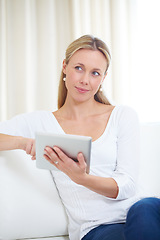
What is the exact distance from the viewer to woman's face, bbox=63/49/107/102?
131cm

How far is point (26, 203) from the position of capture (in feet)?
4.23

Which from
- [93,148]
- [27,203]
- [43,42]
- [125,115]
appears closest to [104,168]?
[93,148]

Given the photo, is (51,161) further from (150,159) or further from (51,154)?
(150,159)

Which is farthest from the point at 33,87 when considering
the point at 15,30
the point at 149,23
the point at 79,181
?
the point at 79,181

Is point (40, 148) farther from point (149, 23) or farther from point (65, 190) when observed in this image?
point (149, 23)

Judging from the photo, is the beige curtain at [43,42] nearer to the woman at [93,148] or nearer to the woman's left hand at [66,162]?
the woman at [93,148]

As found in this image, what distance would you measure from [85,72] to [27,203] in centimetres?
63

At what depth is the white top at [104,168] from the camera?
3.78 ft

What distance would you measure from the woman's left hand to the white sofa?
14.3 inches

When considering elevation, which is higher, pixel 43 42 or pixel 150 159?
pixel 43 42

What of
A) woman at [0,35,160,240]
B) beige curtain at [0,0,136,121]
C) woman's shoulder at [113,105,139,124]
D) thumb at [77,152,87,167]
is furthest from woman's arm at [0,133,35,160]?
beige curtain at [0,0,136,121]

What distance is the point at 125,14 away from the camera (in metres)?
2.88

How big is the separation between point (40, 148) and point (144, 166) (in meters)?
0.74

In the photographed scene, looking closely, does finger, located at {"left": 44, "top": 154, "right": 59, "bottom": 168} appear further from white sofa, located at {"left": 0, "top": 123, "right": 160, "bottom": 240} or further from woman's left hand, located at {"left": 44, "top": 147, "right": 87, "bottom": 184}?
white sofa, located at {"left": 0, "top": 123, "right": 160, "bottom": 240}
